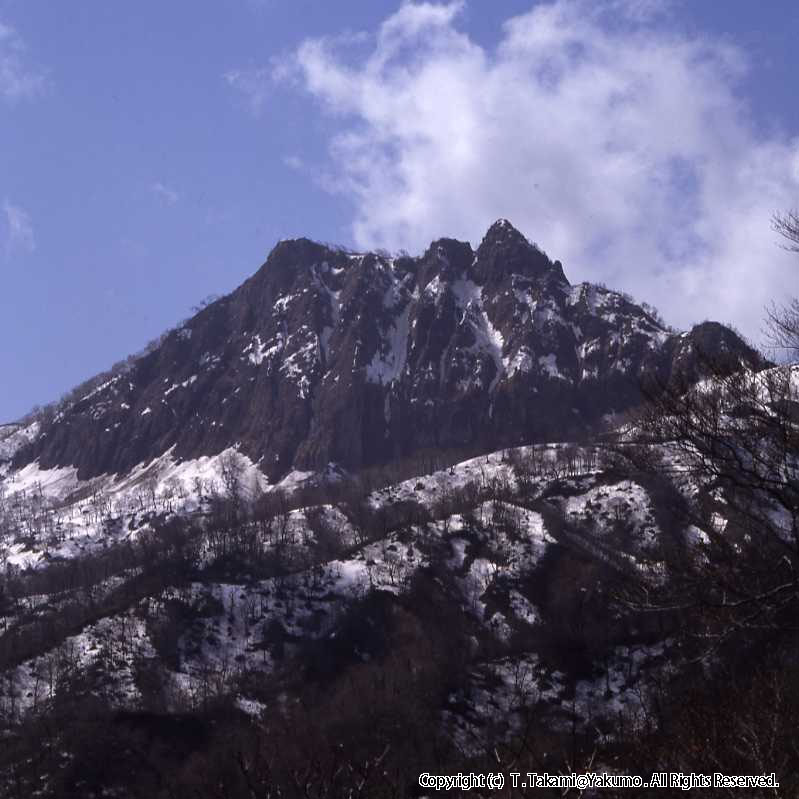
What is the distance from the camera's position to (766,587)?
51.2 feet

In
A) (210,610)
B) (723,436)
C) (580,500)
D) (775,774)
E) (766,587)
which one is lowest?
(775,774)

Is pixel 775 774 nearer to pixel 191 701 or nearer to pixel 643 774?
pixel 643 774

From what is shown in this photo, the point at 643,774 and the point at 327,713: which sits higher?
the point at 327,713

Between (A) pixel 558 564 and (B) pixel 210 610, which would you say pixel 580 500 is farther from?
(B) pixel 210 610

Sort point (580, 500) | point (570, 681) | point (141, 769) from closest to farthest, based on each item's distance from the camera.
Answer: point (141, 769) → point (570, 681) → point (580, 500)

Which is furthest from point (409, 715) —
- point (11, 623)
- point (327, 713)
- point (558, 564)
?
point (11, 623)

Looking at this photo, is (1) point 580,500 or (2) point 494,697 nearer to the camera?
(2) point 494,697

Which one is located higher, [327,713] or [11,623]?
[11,623]

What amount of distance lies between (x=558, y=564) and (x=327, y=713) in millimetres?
58203

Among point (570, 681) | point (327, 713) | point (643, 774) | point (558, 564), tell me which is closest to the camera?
point (643, 774)

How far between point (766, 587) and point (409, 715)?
7144 centimetres

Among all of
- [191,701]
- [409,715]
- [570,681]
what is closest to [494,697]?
[570,681]

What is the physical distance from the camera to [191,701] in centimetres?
10712

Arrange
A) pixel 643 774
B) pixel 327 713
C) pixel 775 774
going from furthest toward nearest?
pixel 327 713, pixel 643 774, pixel 775 774
